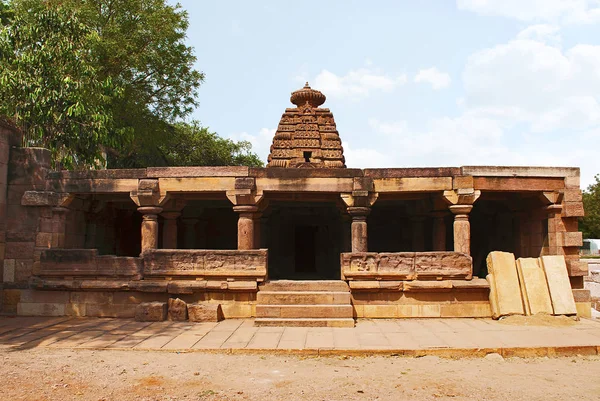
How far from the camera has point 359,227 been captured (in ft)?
34.1

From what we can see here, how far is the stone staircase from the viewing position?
8.80m

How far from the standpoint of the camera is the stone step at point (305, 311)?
8945 millimetres

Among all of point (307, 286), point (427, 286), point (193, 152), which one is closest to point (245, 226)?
point (307, 286)

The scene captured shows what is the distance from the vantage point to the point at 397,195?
1097 centimetres

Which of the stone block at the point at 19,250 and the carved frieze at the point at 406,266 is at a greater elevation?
the stone block at the point at 19,250

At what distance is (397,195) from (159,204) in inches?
211

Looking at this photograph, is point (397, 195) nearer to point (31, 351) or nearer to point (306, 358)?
point (306, 358)

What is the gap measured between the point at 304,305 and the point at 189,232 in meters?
6.29

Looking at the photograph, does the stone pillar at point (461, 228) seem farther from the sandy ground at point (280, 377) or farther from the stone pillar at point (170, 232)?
the stone pillar at point (170, 232)

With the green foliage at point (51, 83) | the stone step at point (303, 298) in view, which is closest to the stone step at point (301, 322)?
the stone step at point (303, 298)

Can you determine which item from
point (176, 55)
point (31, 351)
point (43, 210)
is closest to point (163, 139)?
point (176, 55)

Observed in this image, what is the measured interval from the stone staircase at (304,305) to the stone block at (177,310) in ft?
4.75

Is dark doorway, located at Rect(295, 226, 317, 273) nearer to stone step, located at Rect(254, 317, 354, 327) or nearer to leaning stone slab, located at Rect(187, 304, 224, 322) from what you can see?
leaning stone slab, located at Rect(187, 304, 224, 322)

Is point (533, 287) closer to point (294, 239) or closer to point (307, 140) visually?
point (294, 239)
